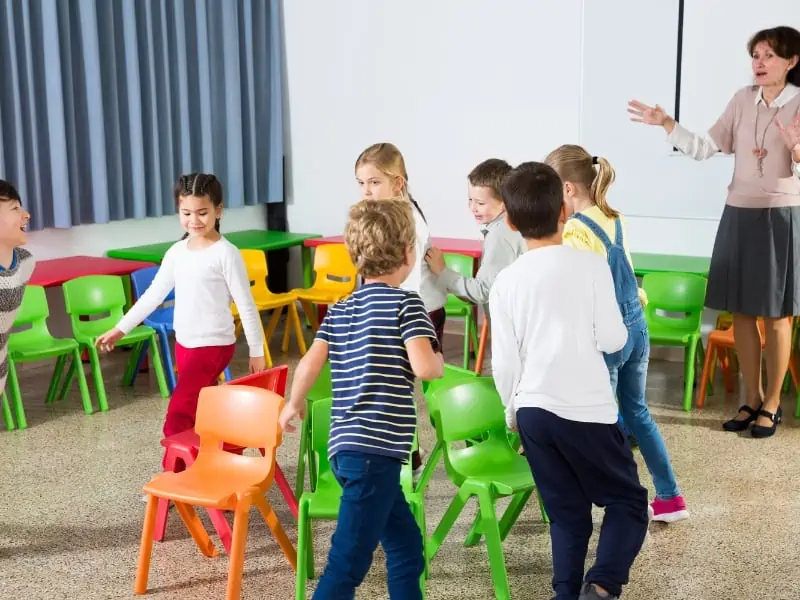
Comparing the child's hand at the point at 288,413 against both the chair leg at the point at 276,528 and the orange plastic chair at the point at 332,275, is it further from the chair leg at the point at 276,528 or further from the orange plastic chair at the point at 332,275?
the orange plastic chair at the point at 332,275

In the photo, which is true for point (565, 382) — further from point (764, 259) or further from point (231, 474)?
point (764, 259)

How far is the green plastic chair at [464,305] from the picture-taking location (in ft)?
17.4

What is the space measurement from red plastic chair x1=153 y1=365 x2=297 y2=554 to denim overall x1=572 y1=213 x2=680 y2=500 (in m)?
1.03

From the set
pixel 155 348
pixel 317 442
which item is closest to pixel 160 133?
pixel 155 348

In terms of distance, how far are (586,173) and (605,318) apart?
75 centimetres

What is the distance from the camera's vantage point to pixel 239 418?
9.62ft

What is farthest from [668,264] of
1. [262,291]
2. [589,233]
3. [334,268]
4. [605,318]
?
[605,318]

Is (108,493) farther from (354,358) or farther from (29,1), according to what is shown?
(29,1)

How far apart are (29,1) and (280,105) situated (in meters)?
1.94

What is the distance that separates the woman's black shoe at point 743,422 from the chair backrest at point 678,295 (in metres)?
0.51

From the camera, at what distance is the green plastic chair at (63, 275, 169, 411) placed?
4.92m

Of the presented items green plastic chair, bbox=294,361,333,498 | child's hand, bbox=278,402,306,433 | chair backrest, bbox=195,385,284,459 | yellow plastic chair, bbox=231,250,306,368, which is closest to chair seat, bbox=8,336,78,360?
yellow plastic chair, bbox=231,250,306,368

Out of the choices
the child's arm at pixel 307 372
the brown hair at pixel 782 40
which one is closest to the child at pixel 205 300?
the child's arm at pixel 307 372

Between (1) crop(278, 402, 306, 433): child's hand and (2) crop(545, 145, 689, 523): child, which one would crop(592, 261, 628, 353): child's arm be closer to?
(2) crop(545, 145, 689, 523): child
